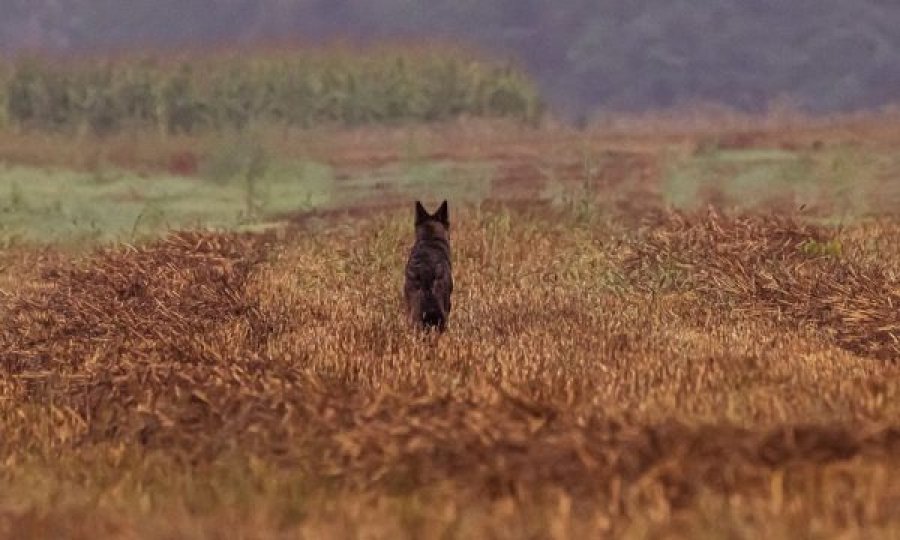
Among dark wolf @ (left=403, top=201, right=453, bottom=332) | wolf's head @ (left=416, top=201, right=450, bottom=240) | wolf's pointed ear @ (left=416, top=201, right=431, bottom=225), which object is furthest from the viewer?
wolf's pointed ear @ (left=416, top=201, right=431, bottom=225)

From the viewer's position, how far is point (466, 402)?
6.53 metres

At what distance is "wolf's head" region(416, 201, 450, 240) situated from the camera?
1048 centimetres

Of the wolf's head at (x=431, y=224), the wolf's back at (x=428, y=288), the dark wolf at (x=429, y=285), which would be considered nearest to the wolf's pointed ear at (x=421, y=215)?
the wolf's head at (x=431, y=224)

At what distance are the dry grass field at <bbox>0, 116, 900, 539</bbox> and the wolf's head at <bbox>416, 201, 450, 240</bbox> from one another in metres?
0.81

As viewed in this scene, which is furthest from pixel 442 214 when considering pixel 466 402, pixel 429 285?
pixel 466 402

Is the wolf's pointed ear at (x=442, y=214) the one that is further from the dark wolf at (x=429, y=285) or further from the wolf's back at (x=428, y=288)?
the wolf's back at (x=428, y=288)

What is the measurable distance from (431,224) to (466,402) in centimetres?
421

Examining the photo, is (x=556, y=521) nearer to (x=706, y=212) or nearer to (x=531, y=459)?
(x=531, y=459)

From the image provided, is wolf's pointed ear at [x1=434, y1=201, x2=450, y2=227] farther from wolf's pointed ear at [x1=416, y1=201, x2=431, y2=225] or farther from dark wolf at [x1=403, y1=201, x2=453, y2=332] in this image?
dark wolf at [x1=403, y1=201, x2=453, y2=332]

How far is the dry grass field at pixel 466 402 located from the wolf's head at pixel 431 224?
808mm

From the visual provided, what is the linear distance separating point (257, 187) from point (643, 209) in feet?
23.4

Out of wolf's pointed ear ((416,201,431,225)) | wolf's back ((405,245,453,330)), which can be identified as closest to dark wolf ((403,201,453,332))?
wolf's back ((405,245,453,330))

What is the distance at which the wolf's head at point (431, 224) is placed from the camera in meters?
10.5

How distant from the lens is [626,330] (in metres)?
9.62
